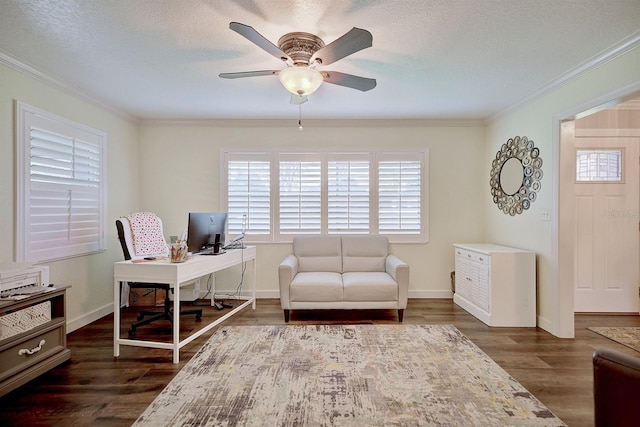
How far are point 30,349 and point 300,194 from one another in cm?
319

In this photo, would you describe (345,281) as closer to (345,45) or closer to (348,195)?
(348,195)

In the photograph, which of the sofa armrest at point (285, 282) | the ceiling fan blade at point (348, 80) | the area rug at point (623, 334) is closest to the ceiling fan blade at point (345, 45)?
the ceiling fan blade at point (348, 80)

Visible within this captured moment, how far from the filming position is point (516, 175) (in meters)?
3.88

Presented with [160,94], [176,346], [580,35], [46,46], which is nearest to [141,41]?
[46,46]

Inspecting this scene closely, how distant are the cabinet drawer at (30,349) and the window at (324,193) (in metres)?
2.31

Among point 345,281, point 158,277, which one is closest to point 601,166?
point 345,281

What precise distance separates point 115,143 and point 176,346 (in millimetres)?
2905

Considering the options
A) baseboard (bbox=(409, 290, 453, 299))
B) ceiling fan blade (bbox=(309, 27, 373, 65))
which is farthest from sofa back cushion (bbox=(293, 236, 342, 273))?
ceiling fan blade (bbox=(309, 27, 373, 65))

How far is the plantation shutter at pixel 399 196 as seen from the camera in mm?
4590

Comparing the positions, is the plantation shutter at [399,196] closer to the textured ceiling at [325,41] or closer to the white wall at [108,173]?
the textured ceiling at [325,41]

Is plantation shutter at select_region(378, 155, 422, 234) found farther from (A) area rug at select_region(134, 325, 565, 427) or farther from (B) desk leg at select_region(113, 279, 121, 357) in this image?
(B) desk leg at select_region(113, 279, 121, 357)

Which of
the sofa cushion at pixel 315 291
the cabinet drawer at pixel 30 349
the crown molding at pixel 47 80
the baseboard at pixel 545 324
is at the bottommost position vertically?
the baseboard at pixel 545 324

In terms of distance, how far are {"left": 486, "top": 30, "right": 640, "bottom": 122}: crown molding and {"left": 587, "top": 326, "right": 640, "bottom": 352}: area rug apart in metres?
2.57

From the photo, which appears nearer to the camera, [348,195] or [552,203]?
[552,203]
